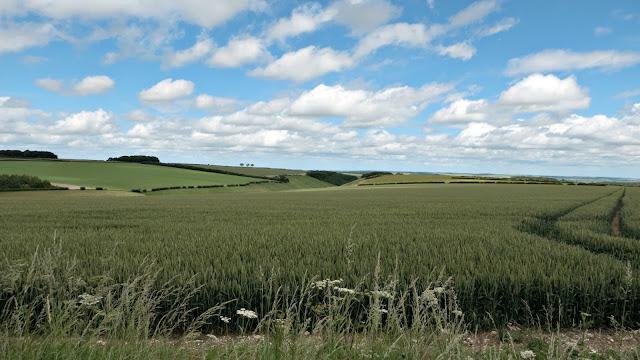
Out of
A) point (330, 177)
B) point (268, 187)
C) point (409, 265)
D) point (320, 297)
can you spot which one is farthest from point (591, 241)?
point (330, 177)

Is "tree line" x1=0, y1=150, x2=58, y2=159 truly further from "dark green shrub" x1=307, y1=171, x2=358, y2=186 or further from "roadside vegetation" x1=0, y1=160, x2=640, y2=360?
"roadside vegetation" x1=0, y1=160, x2=640, y2=360

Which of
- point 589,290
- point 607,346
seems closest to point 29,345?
point 607,346

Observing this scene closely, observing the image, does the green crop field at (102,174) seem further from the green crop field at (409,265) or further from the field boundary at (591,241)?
the field boundary at (591,241)

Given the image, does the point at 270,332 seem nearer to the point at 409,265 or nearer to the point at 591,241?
the point at 409,265

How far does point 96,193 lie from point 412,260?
220 ft

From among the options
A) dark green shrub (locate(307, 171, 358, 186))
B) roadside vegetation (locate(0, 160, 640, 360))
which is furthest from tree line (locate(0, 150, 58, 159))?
roadside vegetation (locate(0, 160, 640, 360))

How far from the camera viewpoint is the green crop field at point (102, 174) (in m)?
80.5

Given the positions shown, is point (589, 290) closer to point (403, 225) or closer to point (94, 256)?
point (403, 225)

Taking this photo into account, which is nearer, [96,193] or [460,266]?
[460,266]

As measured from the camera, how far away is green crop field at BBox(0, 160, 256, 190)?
80.5 meters

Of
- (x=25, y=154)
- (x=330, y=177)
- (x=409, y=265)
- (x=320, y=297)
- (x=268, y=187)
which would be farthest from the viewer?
(x=330, y=177)

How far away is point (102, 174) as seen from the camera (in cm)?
9462

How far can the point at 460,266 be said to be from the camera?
8258 mm

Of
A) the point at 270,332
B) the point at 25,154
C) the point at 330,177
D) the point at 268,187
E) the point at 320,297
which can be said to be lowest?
the point at 268,187
